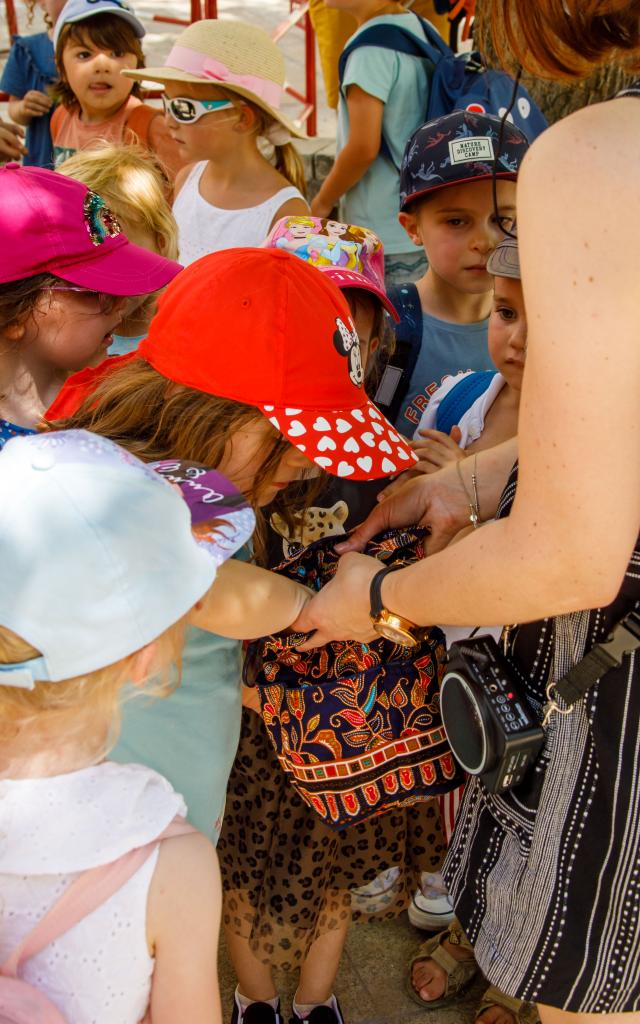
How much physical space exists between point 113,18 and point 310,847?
3.43 meters

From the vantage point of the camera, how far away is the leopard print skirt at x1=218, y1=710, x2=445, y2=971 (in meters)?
1.89

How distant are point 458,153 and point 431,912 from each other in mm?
1913

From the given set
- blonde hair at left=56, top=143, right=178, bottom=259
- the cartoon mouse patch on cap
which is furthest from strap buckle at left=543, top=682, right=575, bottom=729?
blonde hair at left=56, top=143, right=178, bottom=259

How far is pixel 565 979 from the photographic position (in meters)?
1.29

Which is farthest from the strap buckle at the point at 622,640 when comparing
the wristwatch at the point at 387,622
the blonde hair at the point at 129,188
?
the blonde hair at the point at 129,188

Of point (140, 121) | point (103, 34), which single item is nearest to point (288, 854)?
point (140, 121)

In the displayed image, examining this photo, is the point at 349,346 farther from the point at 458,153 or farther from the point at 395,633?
the point at 458,153

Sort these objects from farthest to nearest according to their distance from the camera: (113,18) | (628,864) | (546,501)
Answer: (113,18) → (628,864) → (546,501)

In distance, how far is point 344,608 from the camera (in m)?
1.48

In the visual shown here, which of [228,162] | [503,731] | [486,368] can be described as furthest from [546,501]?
[228,162]

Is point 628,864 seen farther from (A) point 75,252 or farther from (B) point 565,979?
(A) point 75,252

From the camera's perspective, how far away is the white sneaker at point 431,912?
2.35m

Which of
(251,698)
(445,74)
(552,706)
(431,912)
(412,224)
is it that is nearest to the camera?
(552,706)

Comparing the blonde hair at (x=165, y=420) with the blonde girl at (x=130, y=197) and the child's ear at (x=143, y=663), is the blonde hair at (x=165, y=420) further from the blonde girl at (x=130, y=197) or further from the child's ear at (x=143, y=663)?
the blonde girl at (x=130, y=197)
